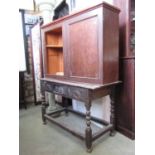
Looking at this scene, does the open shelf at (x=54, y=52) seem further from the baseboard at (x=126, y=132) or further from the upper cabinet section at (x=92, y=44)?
the baseboard at (x=126, y=132)

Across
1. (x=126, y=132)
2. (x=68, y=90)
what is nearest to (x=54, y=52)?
(x=68, y=90)

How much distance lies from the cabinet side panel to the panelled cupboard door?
6cm

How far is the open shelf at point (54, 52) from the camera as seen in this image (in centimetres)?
262

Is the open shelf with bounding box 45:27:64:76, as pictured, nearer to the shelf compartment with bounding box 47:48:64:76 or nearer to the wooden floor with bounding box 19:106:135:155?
the shelf compartment with bounding box 47:48:64:76

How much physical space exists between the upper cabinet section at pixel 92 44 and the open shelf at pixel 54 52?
48cm

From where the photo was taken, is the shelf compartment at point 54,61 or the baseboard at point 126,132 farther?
the shelf compartment at point 54,61

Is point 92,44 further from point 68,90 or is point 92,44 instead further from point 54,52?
point 54,52

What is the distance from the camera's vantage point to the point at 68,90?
204cm

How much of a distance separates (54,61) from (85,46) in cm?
106

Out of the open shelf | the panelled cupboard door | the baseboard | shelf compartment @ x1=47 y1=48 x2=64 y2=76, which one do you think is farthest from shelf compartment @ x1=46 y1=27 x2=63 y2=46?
the baseboard

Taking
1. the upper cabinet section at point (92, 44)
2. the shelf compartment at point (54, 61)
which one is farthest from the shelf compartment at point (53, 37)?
the upper cabinet section at point (92, 44)

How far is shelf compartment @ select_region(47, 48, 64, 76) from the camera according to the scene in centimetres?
266
